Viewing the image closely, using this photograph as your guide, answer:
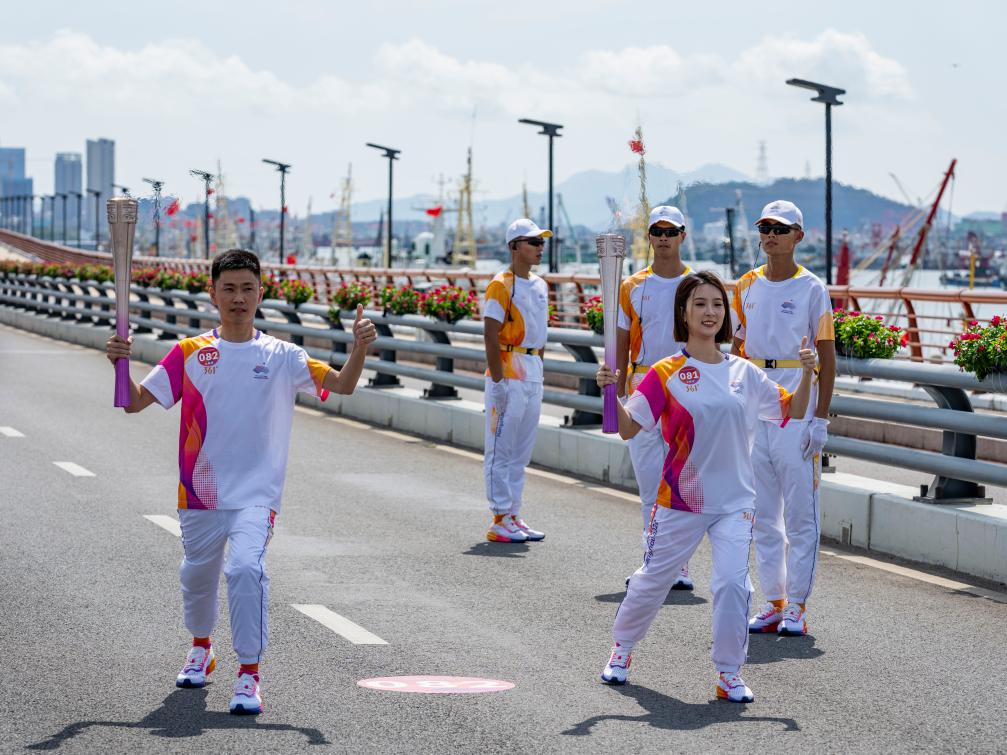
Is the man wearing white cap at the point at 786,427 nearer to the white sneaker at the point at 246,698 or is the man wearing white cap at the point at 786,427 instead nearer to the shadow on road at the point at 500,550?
the shadow on road at the point at 500,550

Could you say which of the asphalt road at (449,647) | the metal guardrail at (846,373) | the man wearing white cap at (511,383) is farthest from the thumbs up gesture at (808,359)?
the man wearing white cap at (511,383)

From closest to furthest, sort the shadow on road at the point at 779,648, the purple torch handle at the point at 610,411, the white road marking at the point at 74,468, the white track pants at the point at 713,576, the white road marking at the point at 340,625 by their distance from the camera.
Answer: the white track pants at the point at 713,576
the purple torch handle at the point at 610,411
the shadow on road at the point at 779,648
the white road marking at the point at 340,625
the white road marking at the point at 74,468

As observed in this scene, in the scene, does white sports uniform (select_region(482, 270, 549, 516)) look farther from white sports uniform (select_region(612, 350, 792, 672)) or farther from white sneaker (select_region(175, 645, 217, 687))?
white sneaker (select_region(175, 645, 217, 687))

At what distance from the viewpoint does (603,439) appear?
43.3 feet

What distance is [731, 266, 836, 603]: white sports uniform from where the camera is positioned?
7.51m

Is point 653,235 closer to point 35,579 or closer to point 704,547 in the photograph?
point 704,547

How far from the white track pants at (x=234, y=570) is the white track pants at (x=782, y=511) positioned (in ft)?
8.46

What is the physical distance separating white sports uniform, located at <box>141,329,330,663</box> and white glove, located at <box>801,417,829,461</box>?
250 centimetres

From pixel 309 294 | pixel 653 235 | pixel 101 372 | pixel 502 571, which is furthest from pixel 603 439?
pixel 101 372

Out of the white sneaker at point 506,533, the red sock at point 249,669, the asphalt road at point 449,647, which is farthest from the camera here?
the white sneaker at point 506,533

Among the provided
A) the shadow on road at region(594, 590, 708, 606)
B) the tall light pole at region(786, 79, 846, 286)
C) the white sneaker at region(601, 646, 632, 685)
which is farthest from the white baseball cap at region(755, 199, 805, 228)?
the tall light pole at region(786, 79, 846, 286)

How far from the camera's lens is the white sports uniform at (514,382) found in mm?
10031

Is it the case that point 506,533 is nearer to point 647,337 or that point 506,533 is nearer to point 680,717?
point 647,337

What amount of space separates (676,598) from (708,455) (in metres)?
2.38
